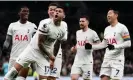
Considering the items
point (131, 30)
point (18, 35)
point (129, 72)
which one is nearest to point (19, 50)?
point (18, 35)

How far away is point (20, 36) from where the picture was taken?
1330 cm

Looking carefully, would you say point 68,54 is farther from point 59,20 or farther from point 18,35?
point 59,20

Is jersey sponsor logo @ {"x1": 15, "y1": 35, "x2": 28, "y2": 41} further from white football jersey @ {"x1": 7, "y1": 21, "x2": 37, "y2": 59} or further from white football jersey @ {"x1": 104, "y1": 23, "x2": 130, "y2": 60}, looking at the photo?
white football jersey @ {"x1": 104, "y1": 23, "x2": 130, "y2": 60}

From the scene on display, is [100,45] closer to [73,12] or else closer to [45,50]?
[45,50]

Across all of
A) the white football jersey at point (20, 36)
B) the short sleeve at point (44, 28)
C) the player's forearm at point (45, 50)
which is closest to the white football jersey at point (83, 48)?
the white football jersey at point (20, 36)

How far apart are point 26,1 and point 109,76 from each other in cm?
1187

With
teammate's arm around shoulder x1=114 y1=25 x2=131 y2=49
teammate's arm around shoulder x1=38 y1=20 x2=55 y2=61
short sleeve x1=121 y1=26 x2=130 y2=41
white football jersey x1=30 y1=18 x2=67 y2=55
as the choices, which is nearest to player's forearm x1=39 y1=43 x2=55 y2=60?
teammate's arm around shoulder x1=38 y1=20 x2=55 y2=61

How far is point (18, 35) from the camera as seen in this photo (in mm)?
13305

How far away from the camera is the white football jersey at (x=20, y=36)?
13.3 meters

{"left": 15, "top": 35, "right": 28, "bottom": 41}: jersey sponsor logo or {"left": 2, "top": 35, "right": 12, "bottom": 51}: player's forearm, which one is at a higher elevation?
{"left": 15, "top": 35, "right": 28, "bottom": 41}: jersey sponsor logo

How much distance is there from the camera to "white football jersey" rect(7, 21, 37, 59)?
43.5ft

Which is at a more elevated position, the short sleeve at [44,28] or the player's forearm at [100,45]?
the short sleeve at [44,28]

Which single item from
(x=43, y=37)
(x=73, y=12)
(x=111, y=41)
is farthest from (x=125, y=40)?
(x=73, y=12)

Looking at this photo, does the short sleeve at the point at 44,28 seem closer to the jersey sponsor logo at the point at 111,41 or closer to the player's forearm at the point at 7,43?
the jersey sponsor logo at the point at 111,41
